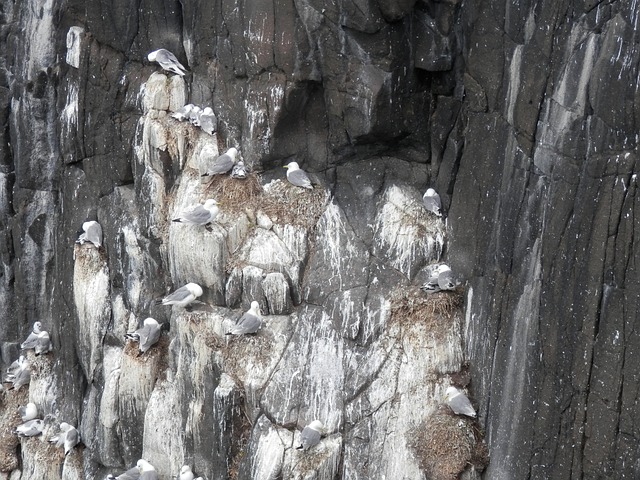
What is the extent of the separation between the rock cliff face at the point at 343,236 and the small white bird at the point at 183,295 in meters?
0.22

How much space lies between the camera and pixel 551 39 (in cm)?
1011

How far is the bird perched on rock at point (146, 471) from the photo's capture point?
13.6 meters

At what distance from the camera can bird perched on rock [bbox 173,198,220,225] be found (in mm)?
13117

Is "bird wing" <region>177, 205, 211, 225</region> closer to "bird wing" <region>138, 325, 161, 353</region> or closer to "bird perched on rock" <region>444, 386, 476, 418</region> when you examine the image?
"bird wing" <region>138, 325, 161, 353</region>

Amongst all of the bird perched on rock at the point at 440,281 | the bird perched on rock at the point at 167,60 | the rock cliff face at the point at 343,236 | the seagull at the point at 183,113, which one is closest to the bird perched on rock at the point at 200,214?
the rock cliff face at the point at 343,236

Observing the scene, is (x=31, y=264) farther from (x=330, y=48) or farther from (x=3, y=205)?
(x=330, y=48)

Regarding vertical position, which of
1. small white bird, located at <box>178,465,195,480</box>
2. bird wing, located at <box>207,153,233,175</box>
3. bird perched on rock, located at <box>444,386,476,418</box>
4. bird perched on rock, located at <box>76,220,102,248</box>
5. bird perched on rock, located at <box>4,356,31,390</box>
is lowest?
small white bird, located at <box>178,465,195,480</box>

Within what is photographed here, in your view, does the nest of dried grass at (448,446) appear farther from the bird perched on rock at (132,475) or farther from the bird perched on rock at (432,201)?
the bird perched on rock at (132,475)

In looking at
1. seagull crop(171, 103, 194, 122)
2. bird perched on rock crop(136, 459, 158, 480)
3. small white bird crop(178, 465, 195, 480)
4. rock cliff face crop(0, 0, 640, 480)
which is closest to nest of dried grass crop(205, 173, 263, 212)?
rock cliff face crop(0, 0, 640, 480)

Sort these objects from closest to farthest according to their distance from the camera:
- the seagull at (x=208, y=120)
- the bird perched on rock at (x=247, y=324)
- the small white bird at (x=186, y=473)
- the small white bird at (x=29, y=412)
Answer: the bird perched on rock at (x=247, y=324)
the small white bird at (x=186, y=473)
the seagull at (x=208, y=120)
the small white bird at (x=29, y=412)

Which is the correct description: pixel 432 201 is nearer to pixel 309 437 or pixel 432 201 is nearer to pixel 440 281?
pixel 440 281

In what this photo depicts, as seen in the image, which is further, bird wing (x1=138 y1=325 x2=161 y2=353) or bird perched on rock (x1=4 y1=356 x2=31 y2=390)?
bird perched on rock (x1=4 y1=356 x2=31 y2=390)

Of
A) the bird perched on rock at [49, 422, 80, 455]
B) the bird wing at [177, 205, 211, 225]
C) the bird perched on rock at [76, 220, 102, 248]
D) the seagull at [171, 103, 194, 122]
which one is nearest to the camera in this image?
the bird wing at [177, 205, 211, 225]

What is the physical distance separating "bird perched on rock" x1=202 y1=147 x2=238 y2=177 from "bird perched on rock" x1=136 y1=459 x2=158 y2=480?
13.1 ft
